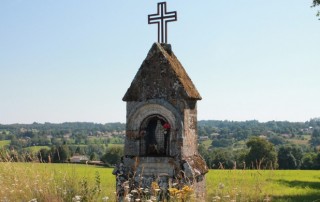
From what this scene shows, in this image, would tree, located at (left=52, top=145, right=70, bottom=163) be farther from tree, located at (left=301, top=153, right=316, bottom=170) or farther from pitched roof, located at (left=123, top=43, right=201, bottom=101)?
tree, located at (left=301, top=153, right=316, bottom=170)

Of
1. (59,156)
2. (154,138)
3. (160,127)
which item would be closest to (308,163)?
(154,138)

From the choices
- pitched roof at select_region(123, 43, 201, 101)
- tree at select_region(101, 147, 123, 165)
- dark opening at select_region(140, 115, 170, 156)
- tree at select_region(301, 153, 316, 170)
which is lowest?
tree at select_region(301, 153, 316, 170)

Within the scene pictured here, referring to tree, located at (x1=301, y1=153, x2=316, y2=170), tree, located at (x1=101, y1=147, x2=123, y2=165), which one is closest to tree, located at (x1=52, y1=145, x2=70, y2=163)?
tree, located at (x1=101, y1=147, x2=123, y2=165)

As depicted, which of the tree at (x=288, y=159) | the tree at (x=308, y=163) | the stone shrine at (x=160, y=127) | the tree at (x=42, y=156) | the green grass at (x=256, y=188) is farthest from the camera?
the tree at (x=288, y=159)

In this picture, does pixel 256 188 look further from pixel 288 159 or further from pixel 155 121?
pixel 288 159

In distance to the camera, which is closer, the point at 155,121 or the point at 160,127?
the point at 160,127

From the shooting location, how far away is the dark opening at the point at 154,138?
32.1 ft

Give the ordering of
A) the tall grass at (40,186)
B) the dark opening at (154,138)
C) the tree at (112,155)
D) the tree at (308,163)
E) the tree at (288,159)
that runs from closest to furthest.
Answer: the tall grass at (40,186), the dark opening at (154,138), the tree at (112,155), the tree at (308,163), the tree at (288,159)

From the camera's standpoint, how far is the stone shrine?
30.5 ft

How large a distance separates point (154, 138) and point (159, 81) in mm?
1516

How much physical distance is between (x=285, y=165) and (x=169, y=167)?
49.4 meters

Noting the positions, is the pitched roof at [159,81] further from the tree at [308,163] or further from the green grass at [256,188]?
the tree at [308,163]

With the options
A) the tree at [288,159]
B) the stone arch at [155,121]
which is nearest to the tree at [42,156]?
the stone arch at [155,121]

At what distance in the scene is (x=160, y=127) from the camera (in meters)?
9.87
